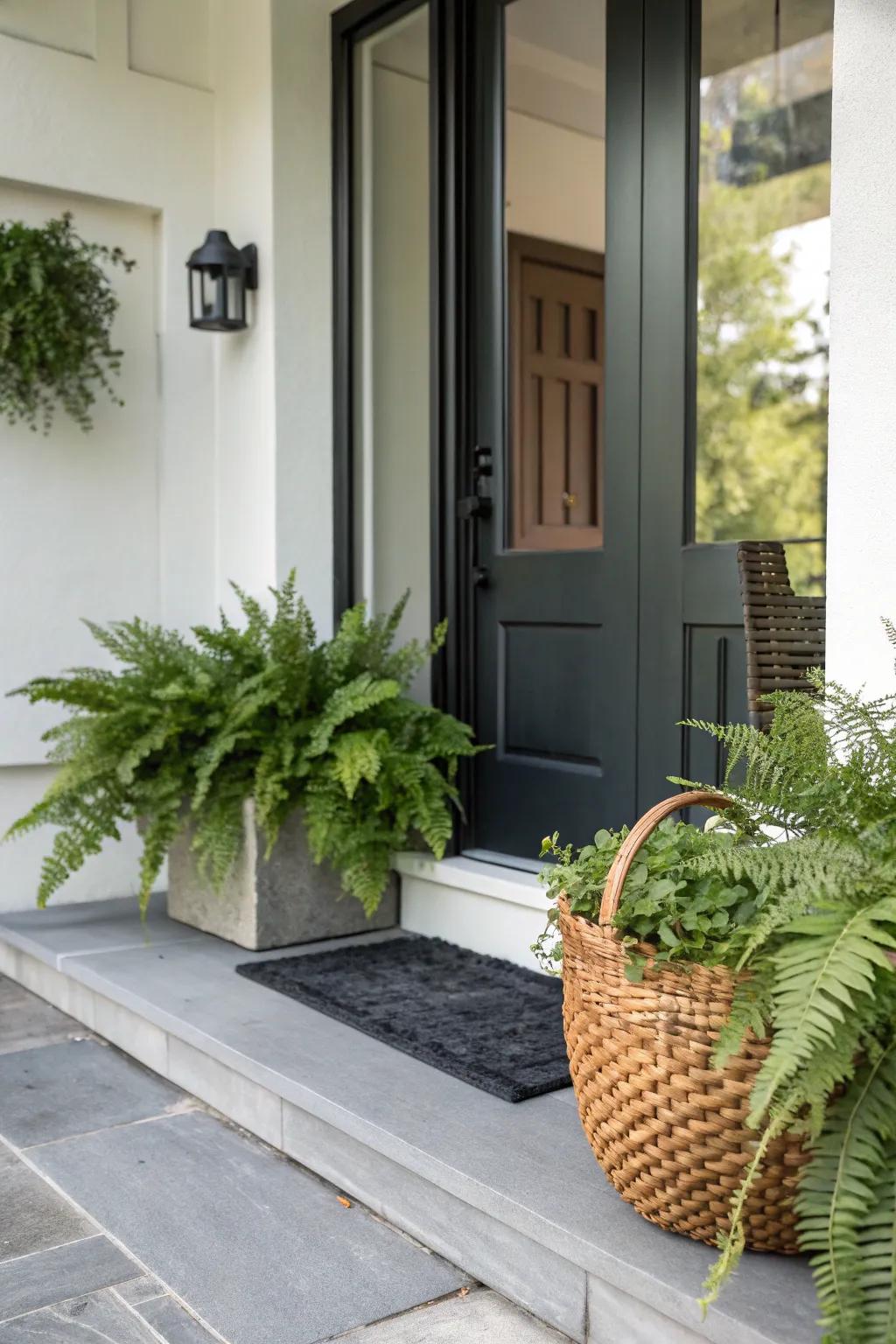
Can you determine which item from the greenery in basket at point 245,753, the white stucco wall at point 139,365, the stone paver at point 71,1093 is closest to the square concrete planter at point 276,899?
the greenery in basket at point 245,753

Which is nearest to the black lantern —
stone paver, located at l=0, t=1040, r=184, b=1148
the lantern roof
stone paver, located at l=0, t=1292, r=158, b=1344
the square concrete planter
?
the lantern roof

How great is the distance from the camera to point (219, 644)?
3086 millimetres

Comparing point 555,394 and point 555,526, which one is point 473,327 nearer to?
point 555,394

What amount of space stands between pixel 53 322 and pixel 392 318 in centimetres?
101

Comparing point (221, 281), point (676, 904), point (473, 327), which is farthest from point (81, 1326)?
point (221, 281)

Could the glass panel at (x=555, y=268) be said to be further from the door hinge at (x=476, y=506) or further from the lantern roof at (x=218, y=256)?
the lantern roof at (x=218, y=256)

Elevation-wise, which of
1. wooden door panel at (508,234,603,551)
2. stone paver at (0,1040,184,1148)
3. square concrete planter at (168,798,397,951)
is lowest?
stone paver at (0,1040,184,1148)

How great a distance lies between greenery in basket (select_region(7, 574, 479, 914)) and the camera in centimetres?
291

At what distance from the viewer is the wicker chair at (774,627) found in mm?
2195

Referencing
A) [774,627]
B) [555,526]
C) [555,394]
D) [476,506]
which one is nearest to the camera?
[774,627]

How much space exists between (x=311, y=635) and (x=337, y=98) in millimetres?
1668

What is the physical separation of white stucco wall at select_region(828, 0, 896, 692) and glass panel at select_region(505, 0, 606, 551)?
1217 millimetres

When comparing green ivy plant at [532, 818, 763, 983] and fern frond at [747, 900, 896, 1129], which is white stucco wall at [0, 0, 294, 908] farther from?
fern frond at [747, 900, 896, 1129]

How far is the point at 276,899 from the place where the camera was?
3.05 m
